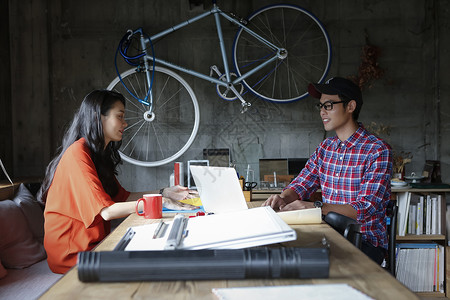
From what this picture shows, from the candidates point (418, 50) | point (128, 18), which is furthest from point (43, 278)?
point (418, 50)

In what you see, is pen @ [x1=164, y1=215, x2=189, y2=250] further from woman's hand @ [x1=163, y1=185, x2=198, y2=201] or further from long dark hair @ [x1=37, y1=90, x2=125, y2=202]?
long dark hair @ [x1=37, y1=90, x2=125, y2=202]

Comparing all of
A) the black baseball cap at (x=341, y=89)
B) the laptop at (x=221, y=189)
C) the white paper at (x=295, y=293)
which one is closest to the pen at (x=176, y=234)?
the white paper at (x=295, y=293)

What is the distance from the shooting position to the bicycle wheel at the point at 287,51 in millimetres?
3543

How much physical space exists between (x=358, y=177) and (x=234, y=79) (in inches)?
76.3

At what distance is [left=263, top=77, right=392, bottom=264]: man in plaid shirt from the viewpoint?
5.48ft

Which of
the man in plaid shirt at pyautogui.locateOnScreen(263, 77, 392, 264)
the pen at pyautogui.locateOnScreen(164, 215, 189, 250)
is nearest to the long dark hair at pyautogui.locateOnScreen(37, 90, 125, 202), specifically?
the man in plaid shirt at pyautogui.locateOnScreen(263, 77, 392, 264)

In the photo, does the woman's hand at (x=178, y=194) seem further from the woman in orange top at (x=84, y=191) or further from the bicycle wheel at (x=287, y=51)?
the bicycle wheel at (x=287, y=51)

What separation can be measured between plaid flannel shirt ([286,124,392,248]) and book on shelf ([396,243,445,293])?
4.29ft

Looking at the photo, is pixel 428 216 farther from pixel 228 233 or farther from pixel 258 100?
pixel 228 233

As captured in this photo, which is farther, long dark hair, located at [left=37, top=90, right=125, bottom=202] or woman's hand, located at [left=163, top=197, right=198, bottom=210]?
A: long dark hair, located at [left=37, top=90, right=125, bottom=202]

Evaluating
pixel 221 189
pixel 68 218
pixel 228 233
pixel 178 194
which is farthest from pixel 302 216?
pixel 68 218

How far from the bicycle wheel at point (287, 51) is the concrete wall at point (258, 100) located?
113mm

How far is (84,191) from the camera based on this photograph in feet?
4.92

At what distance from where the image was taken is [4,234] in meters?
2.04
